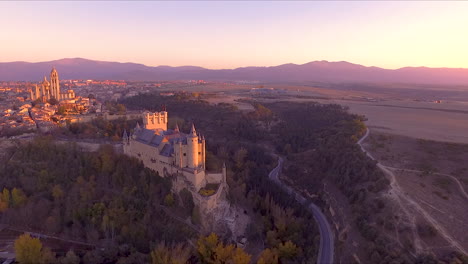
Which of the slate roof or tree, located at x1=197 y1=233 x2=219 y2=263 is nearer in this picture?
tree, located at x1=197 y1=233 x2=219 y2=263

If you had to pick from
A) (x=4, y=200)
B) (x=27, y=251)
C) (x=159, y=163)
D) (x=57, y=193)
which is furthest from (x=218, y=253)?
(x=4, y=200)

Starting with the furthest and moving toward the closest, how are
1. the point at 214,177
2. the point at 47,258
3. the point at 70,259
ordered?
the point at 214,177, the point at 47,258, the point at 70,259

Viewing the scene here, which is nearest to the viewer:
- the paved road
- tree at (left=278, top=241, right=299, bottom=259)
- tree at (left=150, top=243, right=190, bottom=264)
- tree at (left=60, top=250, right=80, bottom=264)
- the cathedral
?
tree at (left=150, top=243, right=190, bottom=264)

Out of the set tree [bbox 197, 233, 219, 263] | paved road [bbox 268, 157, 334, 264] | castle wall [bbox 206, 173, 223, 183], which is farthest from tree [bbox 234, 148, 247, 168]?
tree [bbox 197, 233, 219, 263]

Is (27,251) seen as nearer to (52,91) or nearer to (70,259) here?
(70,259)

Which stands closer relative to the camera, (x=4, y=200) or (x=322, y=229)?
(x=322, y=229)

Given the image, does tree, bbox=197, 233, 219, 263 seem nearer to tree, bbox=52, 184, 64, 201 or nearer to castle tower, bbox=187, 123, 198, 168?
castle tower, bbox=187, 123, 198, 168

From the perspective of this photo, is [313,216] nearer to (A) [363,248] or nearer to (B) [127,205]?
(A) [363,248]

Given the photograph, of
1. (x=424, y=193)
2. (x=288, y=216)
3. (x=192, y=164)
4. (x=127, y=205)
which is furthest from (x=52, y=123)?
(x=424, y=193)
